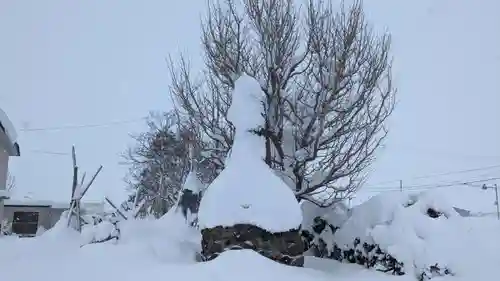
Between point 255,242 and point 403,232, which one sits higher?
point 403,232

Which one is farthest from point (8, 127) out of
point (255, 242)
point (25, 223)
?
point (255, 242)

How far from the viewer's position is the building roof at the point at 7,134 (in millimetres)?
19461

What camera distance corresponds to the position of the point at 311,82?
12828mm

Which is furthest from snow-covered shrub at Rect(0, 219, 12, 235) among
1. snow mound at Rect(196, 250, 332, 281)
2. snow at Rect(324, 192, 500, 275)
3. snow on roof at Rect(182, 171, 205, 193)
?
snow mound at Rect(196, 250, 332, 281)

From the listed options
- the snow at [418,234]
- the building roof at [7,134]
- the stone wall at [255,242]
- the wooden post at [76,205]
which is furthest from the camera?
the building roof at [7,134]

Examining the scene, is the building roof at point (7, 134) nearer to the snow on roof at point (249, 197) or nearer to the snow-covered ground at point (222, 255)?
the snow-covered ground at point (222, 255)

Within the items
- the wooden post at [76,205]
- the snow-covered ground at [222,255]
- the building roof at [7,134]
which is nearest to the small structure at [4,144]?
the building roof at [7,134]

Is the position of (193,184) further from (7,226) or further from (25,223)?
(25,223)

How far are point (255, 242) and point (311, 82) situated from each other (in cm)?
541

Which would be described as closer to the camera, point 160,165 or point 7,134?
point 7,134

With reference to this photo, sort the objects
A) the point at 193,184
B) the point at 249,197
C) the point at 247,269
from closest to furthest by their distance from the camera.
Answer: the point at 247,269, the point at 249,197, the point at 193,184

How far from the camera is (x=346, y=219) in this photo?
11.8m

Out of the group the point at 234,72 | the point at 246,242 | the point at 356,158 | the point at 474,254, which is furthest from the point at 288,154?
the point at 474,254

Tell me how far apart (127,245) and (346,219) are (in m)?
5.06
